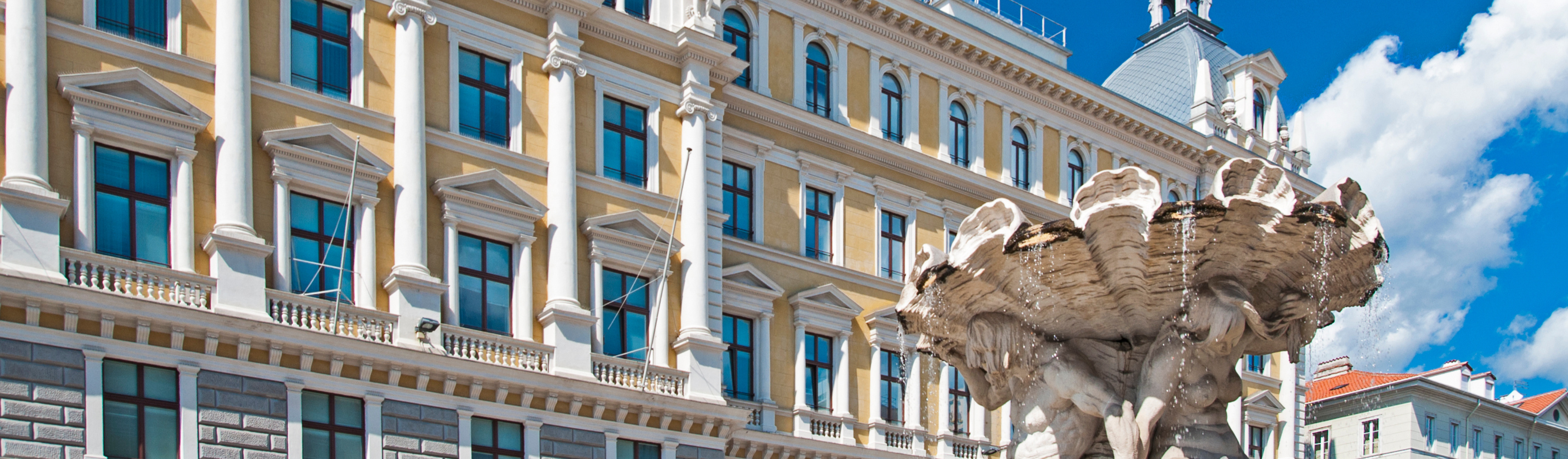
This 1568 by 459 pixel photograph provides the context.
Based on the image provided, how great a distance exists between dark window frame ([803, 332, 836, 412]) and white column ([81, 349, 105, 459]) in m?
12.6

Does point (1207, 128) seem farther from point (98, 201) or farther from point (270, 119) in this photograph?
point (98, 201)

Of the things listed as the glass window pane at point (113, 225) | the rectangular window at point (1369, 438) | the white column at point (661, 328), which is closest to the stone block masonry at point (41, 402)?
the glass window pane at point (113, 225)

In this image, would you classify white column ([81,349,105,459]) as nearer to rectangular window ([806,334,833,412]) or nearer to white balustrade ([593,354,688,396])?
white balustrade ([593,354,688,396])

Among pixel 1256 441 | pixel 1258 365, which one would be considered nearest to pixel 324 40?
pixel 1256 441

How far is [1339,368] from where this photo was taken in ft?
180

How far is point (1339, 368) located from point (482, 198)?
38380mm

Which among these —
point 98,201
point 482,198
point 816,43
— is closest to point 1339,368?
point 816,43

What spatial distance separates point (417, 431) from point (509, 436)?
1.51m

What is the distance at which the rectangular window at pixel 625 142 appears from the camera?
26359 mm

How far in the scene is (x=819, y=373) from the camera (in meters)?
29.4

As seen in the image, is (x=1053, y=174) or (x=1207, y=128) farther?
(x=1207, y=128)

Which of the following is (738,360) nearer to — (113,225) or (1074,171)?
(113,225)

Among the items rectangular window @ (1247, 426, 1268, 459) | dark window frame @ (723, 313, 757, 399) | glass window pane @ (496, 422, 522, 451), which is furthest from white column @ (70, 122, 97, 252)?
rectangular window @ (1247, 426, 1268, 459)

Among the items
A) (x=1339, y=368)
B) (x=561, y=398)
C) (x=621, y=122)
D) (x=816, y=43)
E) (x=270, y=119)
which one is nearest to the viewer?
(x=270, y=119)
